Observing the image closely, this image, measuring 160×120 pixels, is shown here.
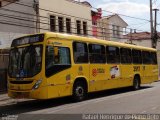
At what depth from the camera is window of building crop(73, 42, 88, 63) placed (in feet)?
56.3

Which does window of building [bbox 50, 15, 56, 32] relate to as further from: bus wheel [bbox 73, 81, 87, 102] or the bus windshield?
the bus windshield

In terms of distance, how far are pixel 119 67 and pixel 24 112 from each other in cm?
832

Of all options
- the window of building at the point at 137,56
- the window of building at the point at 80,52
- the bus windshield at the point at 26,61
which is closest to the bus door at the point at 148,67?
the window of building at the point at 137,56

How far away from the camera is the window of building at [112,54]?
20141 mm

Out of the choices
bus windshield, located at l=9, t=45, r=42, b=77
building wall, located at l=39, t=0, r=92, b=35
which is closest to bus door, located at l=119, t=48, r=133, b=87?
bus windshield, located at l=9, t=45, r=42, b=77

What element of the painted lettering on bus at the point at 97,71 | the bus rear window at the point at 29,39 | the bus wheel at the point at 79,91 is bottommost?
the bus wheel at the point at 79,91

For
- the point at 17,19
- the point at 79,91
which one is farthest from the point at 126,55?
the point at 17,19

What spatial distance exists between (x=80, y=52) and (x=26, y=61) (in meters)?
2.93

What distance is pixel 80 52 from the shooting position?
17.5m

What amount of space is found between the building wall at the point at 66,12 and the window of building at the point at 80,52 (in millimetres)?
13610

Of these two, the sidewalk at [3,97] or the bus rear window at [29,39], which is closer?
the bus rear window at [29,39]

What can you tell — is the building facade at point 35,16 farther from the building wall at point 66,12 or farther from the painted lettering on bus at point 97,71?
the painted lettering on bus at point 97,71

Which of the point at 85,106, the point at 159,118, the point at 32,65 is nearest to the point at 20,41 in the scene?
the point at 32,65

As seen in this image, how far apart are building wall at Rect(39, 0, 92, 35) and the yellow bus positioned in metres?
12.5
